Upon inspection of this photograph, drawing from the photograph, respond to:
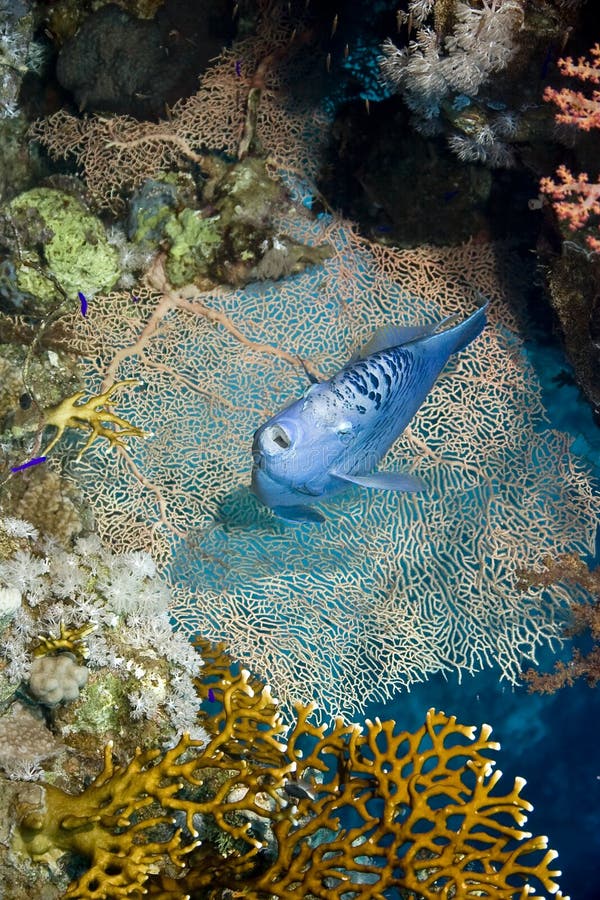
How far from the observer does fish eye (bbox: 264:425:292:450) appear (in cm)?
247

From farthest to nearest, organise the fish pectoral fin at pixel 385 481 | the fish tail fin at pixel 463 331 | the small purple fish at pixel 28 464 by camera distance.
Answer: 1. the small purple fish at pixel 28 464
2. the fish tail fin at pixel 463 331
3. the fish pectoral fin at pixel 385 481

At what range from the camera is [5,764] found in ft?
9.33

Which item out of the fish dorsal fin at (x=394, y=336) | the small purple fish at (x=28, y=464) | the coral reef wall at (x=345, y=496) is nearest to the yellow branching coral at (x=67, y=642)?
the coral reef wall at (x=345, y=496)

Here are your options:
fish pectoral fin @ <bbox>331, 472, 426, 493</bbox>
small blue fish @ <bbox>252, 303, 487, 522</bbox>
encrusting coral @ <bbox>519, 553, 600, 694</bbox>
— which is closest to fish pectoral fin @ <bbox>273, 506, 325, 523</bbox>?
small blue fish @ <bbox>252, 303, 487, 522</bbox>

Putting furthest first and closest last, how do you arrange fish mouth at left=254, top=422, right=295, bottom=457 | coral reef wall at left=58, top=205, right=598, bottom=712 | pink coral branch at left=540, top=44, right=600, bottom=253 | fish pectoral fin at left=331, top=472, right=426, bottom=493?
coral reef wall at left=58, top=205, right=598, bottom=712 < pink coral branch at left=540, top=44, right=600, bottom=253 < fish pectoral fin at left=331, top=472, right=426, bottom=493 < fish mouth at left=254, top=422, right=295, bottom=457

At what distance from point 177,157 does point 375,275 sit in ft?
6.49

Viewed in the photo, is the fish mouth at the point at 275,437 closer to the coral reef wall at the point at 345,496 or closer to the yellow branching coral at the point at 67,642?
the yellow branching coral at the point at 67,642

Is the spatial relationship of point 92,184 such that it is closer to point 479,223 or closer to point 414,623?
point 479,223

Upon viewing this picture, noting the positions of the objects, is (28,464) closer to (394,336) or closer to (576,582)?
(394,336)

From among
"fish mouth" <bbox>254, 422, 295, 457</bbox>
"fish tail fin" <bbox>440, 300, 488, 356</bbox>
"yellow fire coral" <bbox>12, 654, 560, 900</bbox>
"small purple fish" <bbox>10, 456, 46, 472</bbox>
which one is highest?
"fish tail fin" <bbox>440, 300, 488, 356</bbox>

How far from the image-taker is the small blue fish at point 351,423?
8.34ft

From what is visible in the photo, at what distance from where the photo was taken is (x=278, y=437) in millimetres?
2502

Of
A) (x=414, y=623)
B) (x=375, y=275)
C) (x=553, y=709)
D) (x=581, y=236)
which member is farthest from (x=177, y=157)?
(x=553, y=709)

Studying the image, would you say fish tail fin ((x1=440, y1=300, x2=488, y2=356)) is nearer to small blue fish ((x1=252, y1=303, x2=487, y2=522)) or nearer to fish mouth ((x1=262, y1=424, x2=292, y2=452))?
small blue fish ((x1=252, y1=303, x2=487, y2=522))
